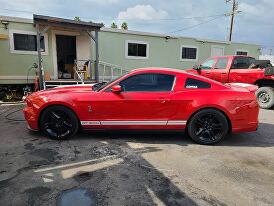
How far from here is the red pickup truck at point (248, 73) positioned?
27.7 ft

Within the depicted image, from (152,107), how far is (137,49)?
8867 mm

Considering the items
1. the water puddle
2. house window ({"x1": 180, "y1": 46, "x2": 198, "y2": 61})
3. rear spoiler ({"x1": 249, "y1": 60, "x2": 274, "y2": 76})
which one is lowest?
the water puddle

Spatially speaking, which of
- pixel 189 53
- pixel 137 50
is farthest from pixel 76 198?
pixel 189 53

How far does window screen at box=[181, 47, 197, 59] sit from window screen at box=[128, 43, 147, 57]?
9.01 ft

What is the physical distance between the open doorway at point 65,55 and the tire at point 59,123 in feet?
24.4

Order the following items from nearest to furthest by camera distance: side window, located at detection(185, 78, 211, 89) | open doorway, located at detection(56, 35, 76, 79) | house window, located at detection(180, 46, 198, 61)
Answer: side window, located at detection(185, 78, 211, 89) → open doorway, located at detection(56, 35, 76, 79) → house window, located at detection(180, 46, 198, 61)

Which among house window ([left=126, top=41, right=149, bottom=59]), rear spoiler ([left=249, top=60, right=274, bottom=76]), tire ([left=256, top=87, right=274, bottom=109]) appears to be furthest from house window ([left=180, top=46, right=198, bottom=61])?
tire ([left=256, top=87, right=274, bottom=109])

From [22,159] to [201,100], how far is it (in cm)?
337

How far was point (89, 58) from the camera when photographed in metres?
11.9

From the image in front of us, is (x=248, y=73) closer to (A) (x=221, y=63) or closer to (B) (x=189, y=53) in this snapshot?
(A) (x=221, y=63)

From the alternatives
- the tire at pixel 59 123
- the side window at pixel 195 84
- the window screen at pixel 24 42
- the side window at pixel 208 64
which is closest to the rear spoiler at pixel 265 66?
the side window at pixel 208 64

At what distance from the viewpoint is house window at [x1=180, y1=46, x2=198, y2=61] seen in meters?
14.6

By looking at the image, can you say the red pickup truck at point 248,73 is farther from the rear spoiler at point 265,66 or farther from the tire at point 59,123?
the tire at point 59,123

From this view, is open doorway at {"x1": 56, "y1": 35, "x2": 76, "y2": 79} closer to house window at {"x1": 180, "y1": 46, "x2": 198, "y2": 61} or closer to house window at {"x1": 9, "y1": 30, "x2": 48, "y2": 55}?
house window at {"x1": 9, "y1": 30, "x2": 48, "y2": 55}
